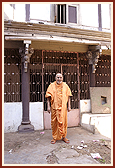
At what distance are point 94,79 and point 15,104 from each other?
3.68 metres

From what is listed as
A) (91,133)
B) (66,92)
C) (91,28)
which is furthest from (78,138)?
(91,28)

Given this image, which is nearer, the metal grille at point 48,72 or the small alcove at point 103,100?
the metal grille at point 48,72

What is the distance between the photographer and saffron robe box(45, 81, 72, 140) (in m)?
4.12

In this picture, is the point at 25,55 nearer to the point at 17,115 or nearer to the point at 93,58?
the point at 17,115

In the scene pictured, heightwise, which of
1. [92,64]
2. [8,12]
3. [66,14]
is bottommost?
[92,64]

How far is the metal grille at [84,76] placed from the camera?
6.45 meters

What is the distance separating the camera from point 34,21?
17.7 feet

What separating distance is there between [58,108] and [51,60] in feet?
8.64

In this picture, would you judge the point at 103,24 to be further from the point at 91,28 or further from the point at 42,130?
the point at 42,130

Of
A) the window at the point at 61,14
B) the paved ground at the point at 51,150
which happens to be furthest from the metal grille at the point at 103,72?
the paved ground at the point at 51,150

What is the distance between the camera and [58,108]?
163 inches

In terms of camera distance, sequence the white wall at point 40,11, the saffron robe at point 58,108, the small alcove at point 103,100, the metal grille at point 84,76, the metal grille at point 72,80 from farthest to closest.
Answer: the small alcove at point 103,100 → the metal grille at point 84,76 → the metal grille at point 72,80 → the white wall at point 40,11 → the saffron robe at point 58,108

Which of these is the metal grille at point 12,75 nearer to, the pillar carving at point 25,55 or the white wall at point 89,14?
the pillar carving at point 25,55

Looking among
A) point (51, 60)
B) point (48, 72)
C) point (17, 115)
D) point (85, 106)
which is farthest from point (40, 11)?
point (85, 106)
